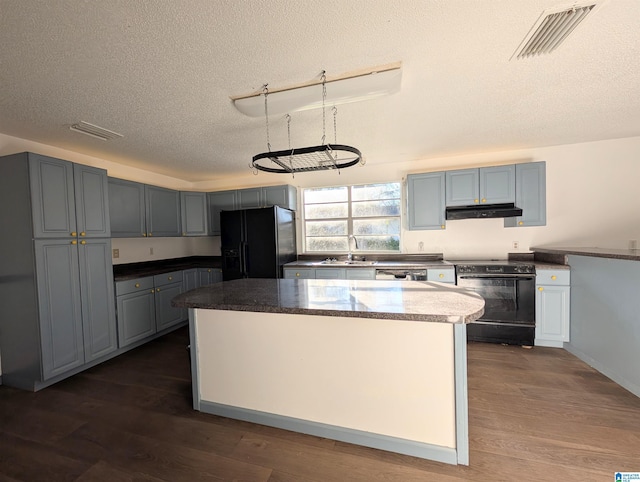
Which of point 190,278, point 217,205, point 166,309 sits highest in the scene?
point 217,205

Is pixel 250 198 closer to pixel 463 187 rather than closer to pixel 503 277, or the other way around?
pixel 463 187

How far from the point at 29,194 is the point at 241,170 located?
2.40 meters

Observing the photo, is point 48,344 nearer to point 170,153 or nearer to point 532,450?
point 170,153

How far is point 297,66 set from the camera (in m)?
1.65

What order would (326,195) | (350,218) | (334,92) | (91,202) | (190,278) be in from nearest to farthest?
(334,92)
(91,202)
(190,278)
(350,218)
(326,195)

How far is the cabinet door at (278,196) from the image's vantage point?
4.02 metres

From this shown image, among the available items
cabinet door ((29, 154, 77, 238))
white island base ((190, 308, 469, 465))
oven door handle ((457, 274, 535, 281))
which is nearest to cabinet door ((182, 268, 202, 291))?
cabinet door ((29, 154, 77, 238))

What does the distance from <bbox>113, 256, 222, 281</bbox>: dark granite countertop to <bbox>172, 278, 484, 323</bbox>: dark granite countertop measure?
1663 mm

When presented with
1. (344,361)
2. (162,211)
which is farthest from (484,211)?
(162,211)

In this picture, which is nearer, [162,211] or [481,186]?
[481,186]

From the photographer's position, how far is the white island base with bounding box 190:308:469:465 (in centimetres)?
150

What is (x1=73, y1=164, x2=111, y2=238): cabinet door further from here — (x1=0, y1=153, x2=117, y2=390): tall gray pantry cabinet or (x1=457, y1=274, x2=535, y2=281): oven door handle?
(x1=457, y1=274, x2=535, y2=281): oven door handle

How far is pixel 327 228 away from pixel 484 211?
7.15ft

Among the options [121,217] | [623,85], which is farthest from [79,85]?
[623,85]
